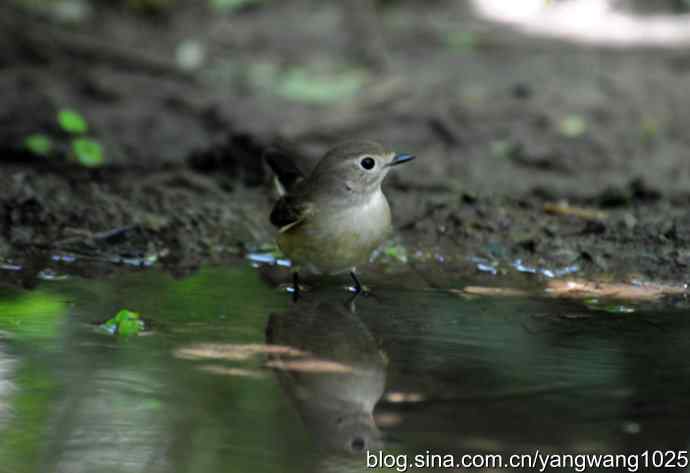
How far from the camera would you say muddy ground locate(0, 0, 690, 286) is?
6.73 m

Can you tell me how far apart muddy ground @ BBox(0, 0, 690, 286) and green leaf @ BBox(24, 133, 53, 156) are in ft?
0.21

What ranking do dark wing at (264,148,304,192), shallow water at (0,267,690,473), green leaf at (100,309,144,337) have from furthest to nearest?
dark wing at (264,148,304,192), green leaf at (100,309,144,337), shallow water at (0,267,690,473)

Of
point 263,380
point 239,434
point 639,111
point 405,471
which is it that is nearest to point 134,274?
point 263,380

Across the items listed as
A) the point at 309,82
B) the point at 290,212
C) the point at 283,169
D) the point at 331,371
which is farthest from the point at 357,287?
the point at 309,82

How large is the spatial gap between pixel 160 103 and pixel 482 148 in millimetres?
2892

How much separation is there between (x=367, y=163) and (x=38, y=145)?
3145mm

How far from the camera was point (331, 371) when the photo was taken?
14.7ft

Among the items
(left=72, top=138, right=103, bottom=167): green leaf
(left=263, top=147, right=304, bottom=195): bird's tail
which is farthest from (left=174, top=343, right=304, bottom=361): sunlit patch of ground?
(left=72, top=138, right=103, bottom=167): green leaf

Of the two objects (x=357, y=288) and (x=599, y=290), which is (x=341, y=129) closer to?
(x=357, y=288)

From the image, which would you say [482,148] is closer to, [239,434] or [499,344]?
[499,344]

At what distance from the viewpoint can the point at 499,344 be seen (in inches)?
192

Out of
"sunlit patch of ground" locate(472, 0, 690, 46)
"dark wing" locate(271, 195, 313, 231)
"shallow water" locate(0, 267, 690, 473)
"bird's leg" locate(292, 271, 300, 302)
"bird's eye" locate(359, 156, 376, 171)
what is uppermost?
"sunlit patch of ground" locate(472, 0, 690, 46)

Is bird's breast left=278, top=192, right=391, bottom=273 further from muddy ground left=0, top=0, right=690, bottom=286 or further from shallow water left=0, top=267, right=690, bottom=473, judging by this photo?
muddy ground left=0, top=0, right=690, bottom=286

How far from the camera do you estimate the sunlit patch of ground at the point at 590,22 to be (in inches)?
450
